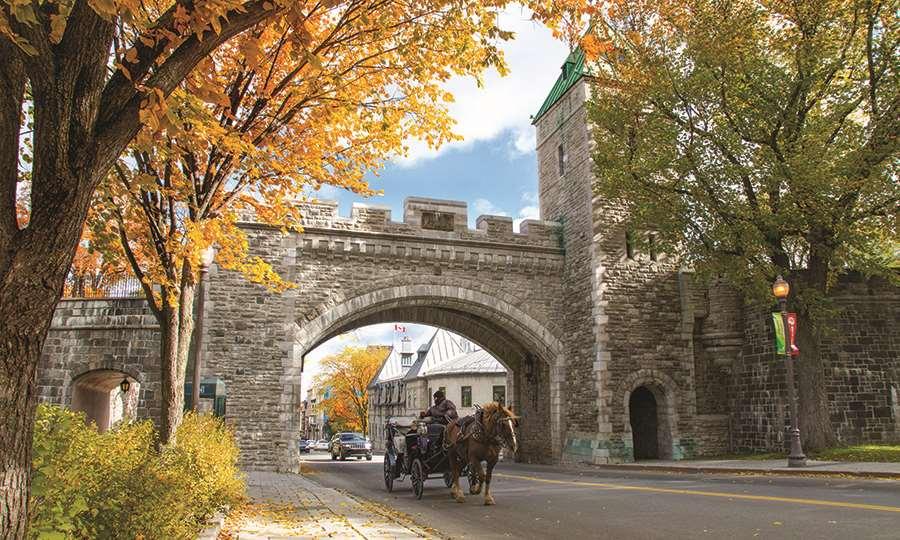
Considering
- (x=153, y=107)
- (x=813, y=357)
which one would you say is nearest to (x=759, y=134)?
(x=813, y=357)

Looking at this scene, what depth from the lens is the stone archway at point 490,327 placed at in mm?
18859

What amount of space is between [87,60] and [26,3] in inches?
19.9

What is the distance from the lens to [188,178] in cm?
950

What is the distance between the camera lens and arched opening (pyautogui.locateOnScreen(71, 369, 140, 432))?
1761cm

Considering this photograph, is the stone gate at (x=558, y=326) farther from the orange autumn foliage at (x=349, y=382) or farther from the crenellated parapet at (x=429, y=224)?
the orange autumn foliage at (x=349, y=382)

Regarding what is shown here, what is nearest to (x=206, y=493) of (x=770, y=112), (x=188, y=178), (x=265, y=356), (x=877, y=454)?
(x=188, y=178)

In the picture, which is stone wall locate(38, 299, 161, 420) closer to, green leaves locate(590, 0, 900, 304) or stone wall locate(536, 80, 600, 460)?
stone wall locate(536, 80, 600, 460)

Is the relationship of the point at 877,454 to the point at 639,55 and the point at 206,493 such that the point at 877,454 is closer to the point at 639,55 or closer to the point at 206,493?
the point at 639,55

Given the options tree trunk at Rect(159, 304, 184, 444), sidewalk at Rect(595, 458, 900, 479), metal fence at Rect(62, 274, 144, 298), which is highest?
metal fence at Rect(62, 274, 144, 298)

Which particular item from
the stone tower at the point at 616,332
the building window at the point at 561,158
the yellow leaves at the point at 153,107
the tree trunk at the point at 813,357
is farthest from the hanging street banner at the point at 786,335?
the yellow leaves at the point at 153,107

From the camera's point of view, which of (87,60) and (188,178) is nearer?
(87,60)

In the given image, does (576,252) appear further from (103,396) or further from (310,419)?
(310,419)

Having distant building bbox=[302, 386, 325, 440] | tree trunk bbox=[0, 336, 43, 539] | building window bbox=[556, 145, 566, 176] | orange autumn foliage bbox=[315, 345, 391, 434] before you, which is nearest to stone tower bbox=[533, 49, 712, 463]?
building window bbox=[556, 145, 566, 176]

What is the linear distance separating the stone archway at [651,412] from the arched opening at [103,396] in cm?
1346
